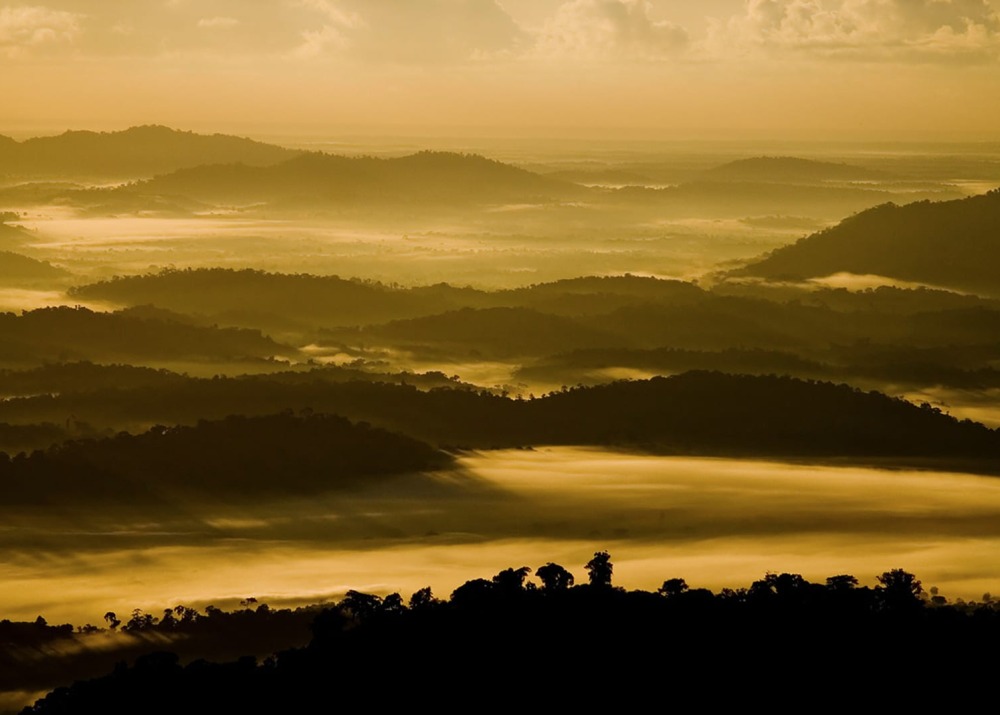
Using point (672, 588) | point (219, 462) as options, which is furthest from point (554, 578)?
point (219, 462)

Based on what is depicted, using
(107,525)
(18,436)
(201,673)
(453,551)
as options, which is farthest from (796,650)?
(18,436)

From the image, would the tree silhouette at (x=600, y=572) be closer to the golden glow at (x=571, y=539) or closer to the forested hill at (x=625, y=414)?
the golden glow at (x=571, y=539)

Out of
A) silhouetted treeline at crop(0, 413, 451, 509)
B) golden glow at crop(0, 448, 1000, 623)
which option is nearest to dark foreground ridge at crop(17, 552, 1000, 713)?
golden glow at crop(0, 448, 1000, 623)

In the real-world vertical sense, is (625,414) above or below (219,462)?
above

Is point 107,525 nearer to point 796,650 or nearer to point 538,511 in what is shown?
point 538,511

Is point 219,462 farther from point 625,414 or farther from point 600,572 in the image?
point 600,572

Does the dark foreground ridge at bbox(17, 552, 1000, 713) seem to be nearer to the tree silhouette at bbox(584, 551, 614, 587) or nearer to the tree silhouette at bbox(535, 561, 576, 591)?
the tree silhouette at bbox(535, 561, 576, 591)
